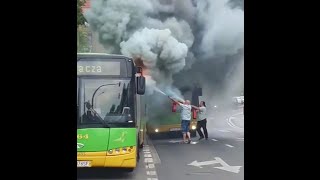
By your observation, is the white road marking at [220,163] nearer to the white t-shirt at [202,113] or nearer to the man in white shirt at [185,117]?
the man in white shirt at [185,117]

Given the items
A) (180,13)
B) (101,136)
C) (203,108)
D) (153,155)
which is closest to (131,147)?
(101,136)

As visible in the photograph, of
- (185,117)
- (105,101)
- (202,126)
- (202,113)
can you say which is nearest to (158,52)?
(185,117)

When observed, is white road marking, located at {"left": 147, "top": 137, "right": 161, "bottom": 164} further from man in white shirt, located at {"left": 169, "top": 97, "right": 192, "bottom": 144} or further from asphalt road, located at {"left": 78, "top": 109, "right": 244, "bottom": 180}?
man in white shirt, located at {"left": 169, "top": 97, "right": 192, "bottom": 144}

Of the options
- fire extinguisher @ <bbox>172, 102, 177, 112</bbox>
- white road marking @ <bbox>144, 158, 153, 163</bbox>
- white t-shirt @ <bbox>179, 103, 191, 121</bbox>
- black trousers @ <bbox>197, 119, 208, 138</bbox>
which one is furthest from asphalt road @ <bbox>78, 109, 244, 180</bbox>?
fire extinguisher @ <bbox>172, 102, 177, 112</bbox>

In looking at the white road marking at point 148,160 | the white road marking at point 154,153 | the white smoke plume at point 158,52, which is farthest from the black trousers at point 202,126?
the white road marking at point 148,160

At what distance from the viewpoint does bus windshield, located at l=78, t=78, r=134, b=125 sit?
8.45 metres

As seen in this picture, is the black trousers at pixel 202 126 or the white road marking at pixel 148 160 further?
the black trousers at pixel 202 126

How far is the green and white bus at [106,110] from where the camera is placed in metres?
8.47

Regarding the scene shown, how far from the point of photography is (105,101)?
28.0 ft

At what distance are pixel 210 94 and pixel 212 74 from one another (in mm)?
543
